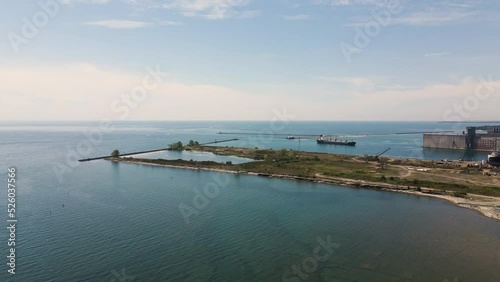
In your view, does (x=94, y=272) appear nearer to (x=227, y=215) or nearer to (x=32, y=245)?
(x=32, y=245)

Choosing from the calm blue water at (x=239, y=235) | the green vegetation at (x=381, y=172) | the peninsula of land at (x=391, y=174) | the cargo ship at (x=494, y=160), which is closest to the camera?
the calm blue water at (x=239, y=235)
